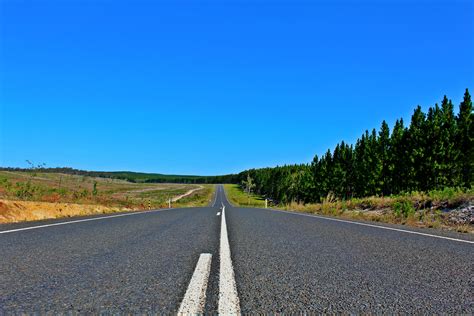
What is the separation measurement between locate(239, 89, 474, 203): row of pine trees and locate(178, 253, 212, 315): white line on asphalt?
3560 cm

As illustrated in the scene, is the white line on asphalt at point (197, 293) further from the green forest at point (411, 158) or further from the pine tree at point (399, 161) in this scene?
the pine tree at point (399, 161)

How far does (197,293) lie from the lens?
2.56 metres

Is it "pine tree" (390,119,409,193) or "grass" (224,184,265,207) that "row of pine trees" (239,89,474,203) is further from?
"grass" (224,184,265,207)

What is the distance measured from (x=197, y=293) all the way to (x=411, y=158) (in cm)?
5196

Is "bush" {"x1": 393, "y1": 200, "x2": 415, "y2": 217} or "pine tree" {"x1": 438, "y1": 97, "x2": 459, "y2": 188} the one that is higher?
"pine tree" {"x1": 438, "y1": 97, "x2": 459, "y2": 188}

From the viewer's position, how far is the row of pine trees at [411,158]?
4422cm

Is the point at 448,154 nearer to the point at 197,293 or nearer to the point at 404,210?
the point at 404,210

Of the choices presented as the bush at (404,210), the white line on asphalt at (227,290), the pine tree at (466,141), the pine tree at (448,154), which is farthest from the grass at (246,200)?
the white line on asphalt at (227,290)

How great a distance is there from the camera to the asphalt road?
239 centimetres

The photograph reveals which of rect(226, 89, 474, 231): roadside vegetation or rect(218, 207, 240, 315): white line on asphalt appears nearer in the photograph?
rect(218, 207, 240, 315): white line on asphalt

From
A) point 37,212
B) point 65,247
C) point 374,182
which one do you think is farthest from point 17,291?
point 374,182

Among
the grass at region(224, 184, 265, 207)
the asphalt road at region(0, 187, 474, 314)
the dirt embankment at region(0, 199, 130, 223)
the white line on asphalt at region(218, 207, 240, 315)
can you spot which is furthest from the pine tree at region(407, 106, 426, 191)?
the white line on asphalt at region(218, 207, 240, 315)

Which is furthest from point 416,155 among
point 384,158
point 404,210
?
point 404,210

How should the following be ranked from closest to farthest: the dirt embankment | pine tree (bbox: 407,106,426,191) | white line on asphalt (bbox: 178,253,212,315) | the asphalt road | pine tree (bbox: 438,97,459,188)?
white line on asphalt (bbox: 178,253,212,315) → the asphalt road → the dirt embankment → pine tree (bbox: 438,97,459,188) → pine tree (bbox: 407,106,426,191)
